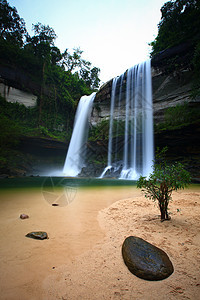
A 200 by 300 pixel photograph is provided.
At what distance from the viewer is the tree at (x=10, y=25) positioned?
23219 millimetres

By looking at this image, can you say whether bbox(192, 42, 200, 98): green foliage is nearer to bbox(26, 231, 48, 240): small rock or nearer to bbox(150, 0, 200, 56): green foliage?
bbox(150, 0, 200, 56): green foliage

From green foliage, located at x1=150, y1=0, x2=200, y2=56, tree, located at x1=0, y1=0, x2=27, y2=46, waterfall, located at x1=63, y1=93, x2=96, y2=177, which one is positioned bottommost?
waterfall, located at x1=63, y1=93, x2=96, y2=177

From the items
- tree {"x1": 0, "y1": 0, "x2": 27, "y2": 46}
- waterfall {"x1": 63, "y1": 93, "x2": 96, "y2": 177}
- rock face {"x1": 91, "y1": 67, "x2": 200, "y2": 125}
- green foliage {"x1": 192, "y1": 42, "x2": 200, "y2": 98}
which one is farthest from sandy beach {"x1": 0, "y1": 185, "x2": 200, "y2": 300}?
tree {"x1": 0, "y1": 0, "x2": 27, "y2": 46}

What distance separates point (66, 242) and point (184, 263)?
1768mm

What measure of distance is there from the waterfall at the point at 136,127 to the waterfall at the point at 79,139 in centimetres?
530

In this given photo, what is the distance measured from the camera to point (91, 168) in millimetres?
19703

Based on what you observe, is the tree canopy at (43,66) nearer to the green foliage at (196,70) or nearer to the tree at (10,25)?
the tree at (10,25)

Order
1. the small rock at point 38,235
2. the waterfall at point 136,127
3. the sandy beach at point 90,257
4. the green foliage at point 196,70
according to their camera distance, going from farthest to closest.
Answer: the waterfall at point 136,127
the green foliage at point 196,70
the small rock at point 38,235
the sandy beach at point 90,257

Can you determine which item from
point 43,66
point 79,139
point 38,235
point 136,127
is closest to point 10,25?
point 43,66

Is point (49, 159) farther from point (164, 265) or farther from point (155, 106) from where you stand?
point (164, 265)

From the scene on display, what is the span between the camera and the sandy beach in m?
1.40

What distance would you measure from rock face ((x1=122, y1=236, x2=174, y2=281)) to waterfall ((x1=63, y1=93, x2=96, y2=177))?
21.0m

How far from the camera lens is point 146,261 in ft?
5.71

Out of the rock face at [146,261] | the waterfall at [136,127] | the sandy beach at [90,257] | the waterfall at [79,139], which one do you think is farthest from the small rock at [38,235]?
the waterfall at [79,139]
